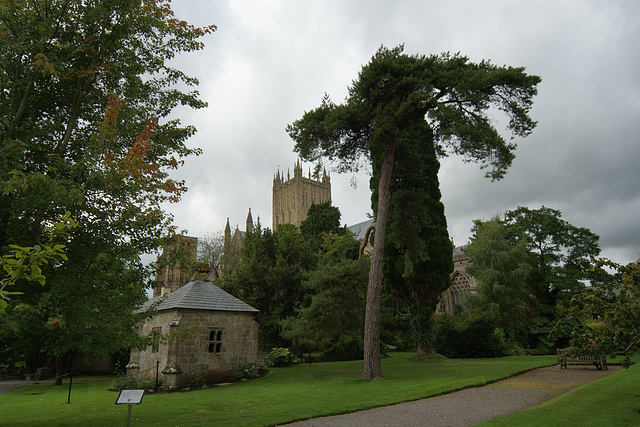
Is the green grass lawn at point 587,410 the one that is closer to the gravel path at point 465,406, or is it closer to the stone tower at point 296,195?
the gravel path at point 465,406

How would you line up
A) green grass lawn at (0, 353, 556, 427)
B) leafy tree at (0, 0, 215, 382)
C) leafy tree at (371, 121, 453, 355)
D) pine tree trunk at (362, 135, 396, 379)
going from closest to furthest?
leafy tree at (0, 0, 215, 382)
green grass lawn at (0, 353, 556, 427)
pine tree trunk at (362, 135, 396, 379)
leafy tree at (371, 121, 453, 355)

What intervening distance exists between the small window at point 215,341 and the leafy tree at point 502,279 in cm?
1799

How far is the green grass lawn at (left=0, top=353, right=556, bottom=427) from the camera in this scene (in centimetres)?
936

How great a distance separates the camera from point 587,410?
7941 millimetres

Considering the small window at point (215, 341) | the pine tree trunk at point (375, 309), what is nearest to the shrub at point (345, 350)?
the small window at point (215, 341)

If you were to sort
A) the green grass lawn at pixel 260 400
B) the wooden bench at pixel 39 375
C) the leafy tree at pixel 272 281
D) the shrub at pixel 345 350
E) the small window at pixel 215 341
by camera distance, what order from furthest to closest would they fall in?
the shrub at pixel 345 350 < the leafy tree at pixel 272 281 < the wooden bench at pixel 39 375 < the small window at pixel 215 341 < the green grass lawn at pixel 260 400

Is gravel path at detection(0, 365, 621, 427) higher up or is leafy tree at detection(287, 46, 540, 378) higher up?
leafy tree at detection(287, 46, 540, 378)

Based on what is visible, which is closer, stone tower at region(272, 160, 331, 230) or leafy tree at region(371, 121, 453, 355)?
leafy tree at region(371, 121, 453, 355)

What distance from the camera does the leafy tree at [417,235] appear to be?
18359 mm

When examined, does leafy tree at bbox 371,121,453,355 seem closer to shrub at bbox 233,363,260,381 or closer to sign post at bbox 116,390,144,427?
shrub at bbox 233,363,260,381

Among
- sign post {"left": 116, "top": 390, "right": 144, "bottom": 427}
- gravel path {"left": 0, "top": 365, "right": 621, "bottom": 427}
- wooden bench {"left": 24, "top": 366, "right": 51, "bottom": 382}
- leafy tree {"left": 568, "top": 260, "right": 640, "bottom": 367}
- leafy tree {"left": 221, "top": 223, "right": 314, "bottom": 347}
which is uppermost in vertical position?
leafy tree {"left": 221, "top": 223, "right": 314, "bottom": 347}

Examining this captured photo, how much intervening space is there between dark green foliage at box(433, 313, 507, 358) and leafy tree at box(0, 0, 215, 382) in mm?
19098

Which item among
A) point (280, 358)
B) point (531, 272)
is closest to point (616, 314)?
point (280, 358)

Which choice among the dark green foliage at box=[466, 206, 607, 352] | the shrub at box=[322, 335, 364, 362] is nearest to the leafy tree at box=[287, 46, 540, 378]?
the shrub at box=[322, 335, 364, 362]
